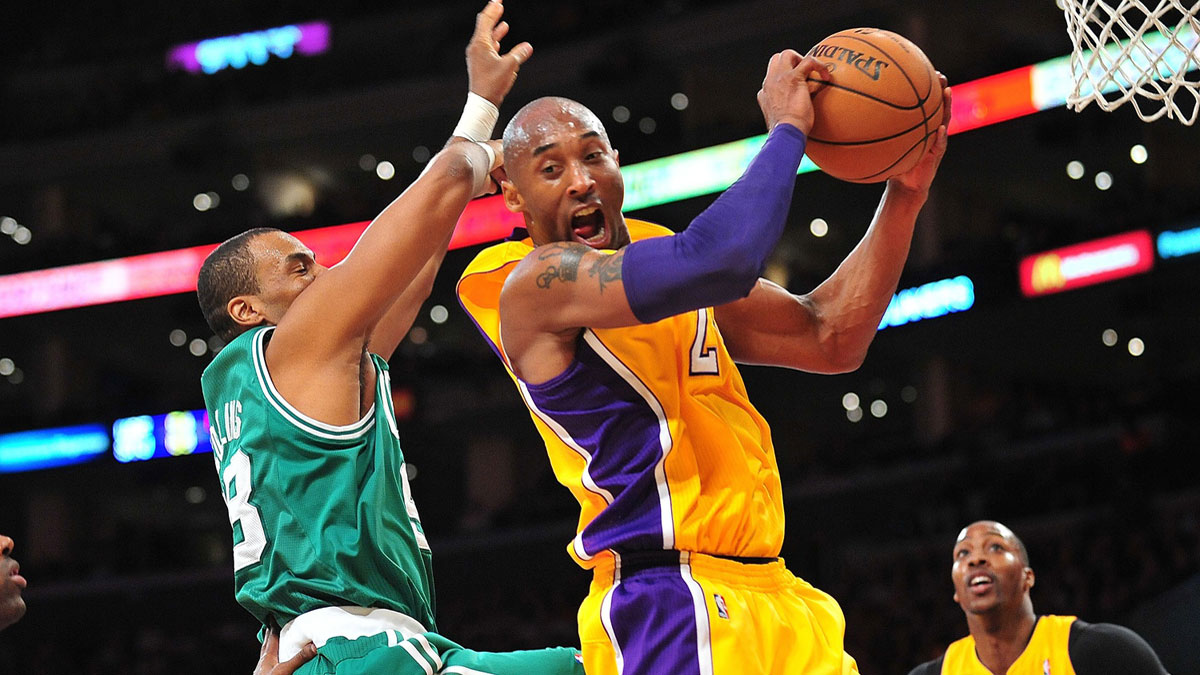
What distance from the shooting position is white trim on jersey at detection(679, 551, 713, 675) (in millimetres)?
2594

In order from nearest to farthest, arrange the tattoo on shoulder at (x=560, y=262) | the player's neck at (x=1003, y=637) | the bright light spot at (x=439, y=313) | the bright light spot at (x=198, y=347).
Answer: the tattoo on shoulder at (x=560, y=262) < the player's neck at (x=1003, y=637) < the bright light spot at (x=439, y=313) < the bright light spot at (x=198, y=347)

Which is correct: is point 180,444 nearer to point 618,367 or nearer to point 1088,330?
point 1088,330

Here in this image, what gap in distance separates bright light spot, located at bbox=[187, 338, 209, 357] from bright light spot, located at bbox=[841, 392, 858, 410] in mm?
11975

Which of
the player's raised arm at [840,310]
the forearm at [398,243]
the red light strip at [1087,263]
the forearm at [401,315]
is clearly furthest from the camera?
the red light strip at [1087,263]

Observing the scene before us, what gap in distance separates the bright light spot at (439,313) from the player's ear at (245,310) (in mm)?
20487

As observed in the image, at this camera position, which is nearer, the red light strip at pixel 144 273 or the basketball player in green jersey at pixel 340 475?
the basketball player in green jersey at pixel 340 475

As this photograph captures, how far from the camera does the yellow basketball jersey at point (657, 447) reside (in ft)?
8.93

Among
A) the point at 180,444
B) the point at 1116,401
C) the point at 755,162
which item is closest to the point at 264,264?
the point at 755,162

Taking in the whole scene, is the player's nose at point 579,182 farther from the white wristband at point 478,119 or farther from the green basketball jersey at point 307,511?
the green basketball jersey at point 307,511

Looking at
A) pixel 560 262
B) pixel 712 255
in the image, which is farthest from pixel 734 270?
pixel 560 262

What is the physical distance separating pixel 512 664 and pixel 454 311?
21.7m

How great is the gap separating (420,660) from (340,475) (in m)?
0.46

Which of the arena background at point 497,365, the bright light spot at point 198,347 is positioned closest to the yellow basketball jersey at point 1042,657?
the arena background at point 497,365

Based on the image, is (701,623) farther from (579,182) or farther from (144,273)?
(144,273)
